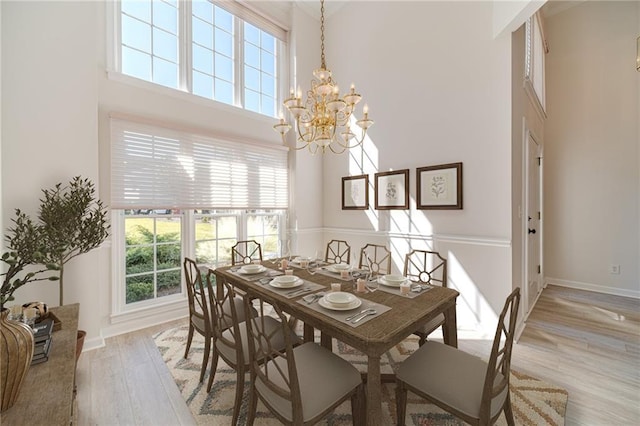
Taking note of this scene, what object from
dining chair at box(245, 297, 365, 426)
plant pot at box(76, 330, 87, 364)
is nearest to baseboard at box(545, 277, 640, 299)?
dining chair at box(245, 297, 365, 426)

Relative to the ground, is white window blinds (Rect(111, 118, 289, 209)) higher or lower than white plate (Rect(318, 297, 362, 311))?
higher

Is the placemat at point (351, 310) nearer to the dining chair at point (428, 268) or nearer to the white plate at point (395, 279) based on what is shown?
the white plate at point (395, 279)

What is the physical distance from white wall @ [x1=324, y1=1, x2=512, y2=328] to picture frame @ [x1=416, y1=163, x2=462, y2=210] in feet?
0.23

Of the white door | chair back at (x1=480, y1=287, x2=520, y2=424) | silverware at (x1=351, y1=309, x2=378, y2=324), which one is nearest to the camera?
Answer: chair back at (x1=480, y1=287, x2=520, y2=424)

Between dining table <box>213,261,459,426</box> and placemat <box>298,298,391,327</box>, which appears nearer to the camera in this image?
dining table <box>213,261,459,426</box>

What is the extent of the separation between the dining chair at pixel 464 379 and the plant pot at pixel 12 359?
5.61 ft

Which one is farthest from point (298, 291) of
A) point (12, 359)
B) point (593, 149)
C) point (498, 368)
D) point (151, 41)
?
point (593, 149)

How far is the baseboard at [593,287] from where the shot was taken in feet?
12.6

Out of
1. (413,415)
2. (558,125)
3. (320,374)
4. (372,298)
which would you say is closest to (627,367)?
(413,415)

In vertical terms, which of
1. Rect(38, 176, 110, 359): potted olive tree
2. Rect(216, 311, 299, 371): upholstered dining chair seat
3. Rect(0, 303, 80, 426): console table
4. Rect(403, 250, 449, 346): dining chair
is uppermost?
Rect(38, 176, 110, 359): potted olive tree

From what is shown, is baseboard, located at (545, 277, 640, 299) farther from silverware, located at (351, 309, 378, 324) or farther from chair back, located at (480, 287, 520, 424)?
silverware, located at (351, 309, 378, 324)

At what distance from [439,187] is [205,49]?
11.3 feet

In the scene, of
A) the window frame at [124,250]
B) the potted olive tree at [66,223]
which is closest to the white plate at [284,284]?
the potted olive tree at [66,223]

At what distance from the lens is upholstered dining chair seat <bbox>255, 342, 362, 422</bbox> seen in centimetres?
125
